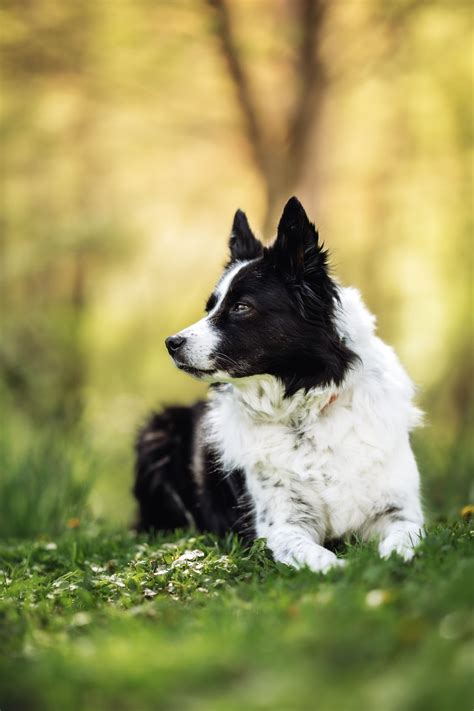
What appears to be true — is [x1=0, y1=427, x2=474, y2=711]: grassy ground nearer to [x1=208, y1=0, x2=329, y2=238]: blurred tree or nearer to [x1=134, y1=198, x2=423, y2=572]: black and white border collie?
[x1=134, y1=198, x2=423, y2=572]: black and white border collie

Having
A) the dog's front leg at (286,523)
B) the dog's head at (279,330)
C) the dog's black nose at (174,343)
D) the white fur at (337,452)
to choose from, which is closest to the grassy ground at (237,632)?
the dog's front leg at (286,523)

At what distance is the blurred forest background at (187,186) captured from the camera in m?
9.94

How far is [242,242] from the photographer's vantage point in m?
5.05

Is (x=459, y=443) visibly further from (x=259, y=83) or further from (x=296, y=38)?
(x=259, y=83)

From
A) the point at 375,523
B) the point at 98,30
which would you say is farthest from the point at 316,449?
the point at 98,30

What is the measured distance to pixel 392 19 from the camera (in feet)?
32.4

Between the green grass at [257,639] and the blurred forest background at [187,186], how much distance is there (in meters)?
3.42

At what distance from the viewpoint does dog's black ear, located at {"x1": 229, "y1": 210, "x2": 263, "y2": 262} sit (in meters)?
5.02

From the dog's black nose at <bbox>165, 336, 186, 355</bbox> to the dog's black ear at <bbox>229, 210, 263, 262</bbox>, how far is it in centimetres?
82

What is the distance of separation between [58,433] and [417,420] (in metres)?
3.98

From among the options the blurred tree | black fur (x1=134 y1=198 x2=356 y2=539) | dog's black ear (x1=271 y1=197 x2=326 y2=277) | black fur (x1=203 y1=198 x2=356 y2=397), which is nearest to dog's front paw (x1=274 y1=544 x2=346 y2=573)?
black fur (x1=134 y1=198 x2=356 y2=539)

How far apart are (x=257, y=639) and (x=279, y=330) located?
6.95 feet

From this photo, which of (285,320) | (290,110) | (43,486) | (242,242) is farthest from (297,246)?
(290,110)

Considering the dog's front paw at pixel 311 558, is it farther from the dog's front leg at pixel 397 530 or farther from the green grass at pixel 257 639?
the dog's front leg at pixel 397 530
